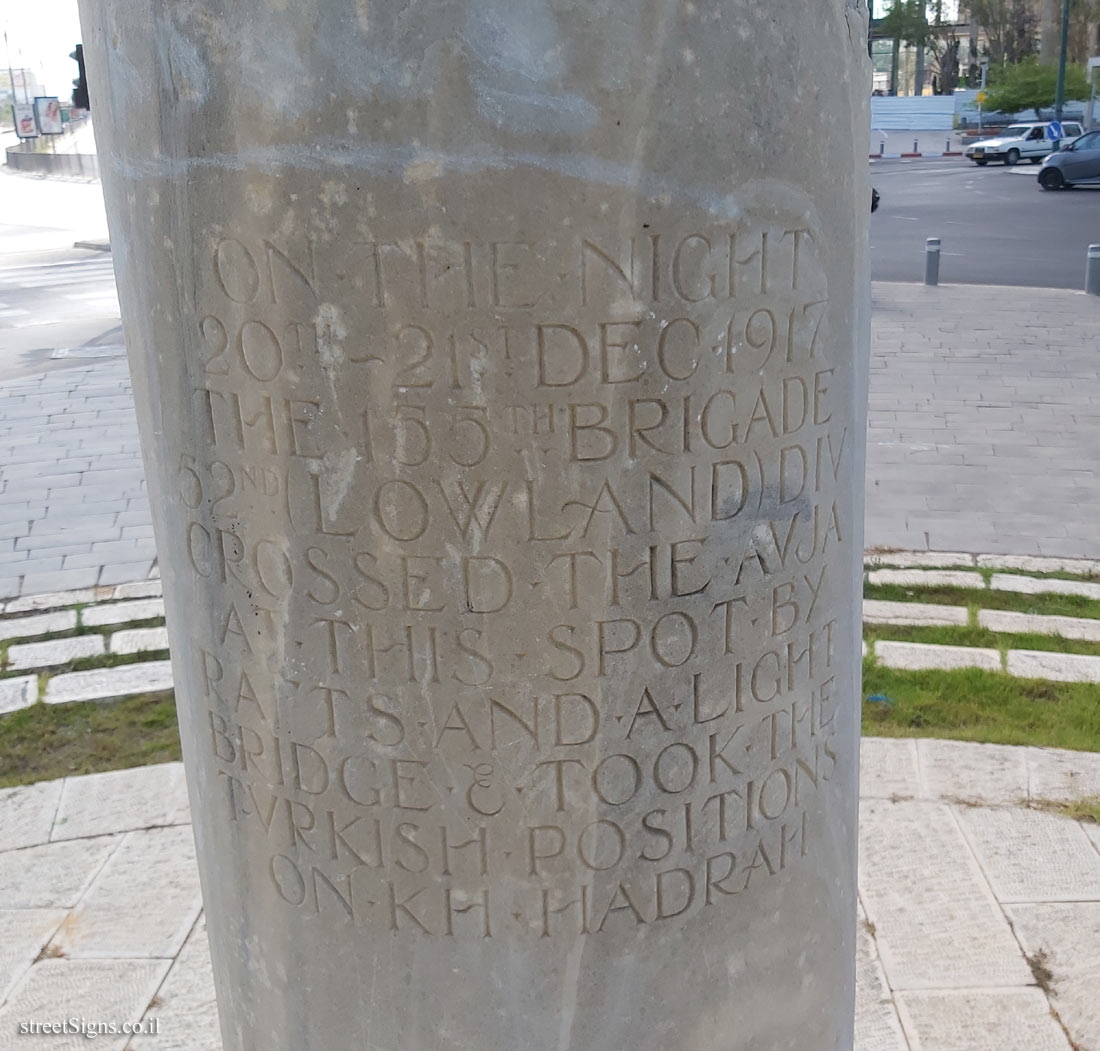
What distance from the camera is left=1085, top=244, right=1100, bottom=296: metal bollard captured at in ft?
47.3

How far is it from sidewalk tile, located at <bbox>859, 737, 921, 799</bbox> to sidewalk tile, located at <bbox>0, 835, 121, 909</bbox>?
9.15 feet

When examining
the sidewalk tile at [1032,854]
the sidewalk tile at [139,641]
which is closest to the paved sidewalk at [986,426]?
the sidewalk tile at [1032,854]

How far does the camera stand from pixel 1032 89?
165ft

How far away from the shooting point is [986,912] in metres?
3.91

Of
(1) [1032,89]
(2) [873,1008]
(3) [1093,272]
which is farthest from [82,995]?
(1) [1032,89]

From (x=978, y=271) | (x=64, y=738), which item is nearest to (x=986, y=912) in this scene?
(x=64, y=738)

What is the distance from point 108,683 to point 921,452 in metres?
5.81

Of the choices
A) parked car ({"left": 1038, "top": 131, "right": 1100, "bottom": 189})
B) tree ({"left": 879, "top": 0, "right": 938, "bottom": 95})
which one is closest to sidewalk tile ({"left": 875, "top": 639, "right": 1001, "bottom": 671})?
parked car ({"left": 1038, "top": 131, "right": 1100, "bottom": 189})

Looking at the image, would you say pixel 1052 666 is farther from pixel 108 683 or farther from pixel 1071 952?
pixel 108 683

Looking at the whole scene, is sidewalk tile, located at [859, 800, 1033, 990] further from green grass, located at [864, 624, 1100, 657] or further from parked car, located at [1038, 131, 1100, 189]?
parked car, located at [1038, 131, 1100, 189]

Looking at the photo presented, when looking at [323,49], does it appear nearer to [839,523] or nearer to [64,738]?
[839,523]

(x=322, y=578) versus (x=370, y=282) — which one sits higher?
(x=370, y=282)

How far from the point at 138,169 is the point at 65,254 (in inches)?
941

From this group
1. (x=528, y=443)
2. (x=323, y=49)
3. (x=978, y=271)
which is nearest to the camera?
(x=323, y=49)
